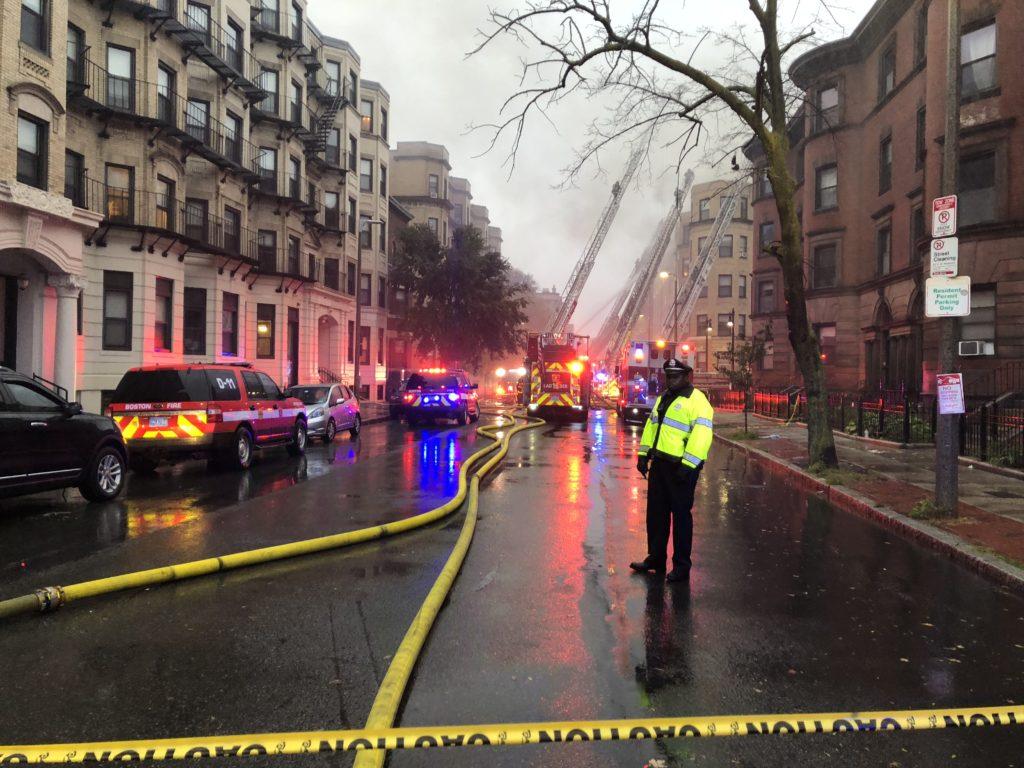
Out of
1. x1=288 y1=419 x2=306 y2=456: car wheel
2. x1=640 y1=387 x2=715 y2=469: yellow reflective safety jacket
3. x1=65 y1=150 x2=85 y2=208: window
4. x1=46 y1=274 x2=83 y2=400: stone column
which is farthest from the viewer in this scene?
x1=65 y1=150 x2=85 y2=208: window

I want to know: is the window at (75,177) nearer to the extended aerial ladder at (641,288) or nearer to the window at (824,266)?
the window at (824,266)

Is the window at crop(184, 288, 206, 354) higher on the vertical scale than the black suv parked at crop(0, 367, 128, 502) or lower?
higher

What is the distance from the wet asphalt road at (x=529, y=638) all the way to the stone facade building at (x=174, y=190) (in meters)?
12.2

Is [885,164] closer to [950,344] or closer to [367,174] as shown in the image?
[950,344]

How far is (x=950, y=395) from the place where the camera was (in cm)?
836

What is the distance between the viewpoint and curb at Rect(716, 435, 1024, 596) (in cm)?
632

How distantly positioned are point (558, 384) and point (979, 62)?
16871 millimetres

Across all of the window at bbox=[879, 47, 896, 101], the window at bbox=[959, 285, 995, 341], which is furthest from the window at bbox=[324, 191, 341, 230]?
the window at bbox=[959, 285, 995, 341]

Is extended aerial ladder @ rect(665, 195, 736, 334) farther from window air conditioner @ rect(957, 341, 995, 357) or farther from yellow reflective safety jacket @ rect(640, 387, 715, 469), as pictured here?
yellow reflective safety jacket @ rect(640, 387, 715, 469)

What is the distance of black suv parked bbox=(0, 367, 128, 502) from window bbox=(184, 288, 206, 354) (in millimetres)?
16964

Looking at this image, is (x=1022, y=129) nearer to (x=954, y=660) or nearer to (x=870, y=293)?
(x=870, y=293)

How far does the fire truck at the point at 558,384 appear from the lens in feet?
96.6

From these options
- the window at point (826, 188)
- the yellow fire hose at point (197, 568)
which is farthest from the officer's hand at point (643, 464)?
the window at point (826, 188)

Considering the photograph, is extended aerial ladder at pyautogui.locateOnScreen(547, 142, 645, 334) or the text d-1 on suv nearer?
the text d-1 on suv
